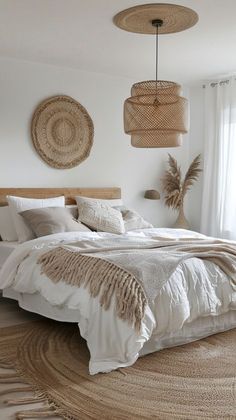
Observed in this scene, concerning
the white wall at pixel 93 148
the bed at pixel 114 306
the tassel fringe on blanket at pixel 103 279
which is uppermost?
the white wall at pixel 93 148

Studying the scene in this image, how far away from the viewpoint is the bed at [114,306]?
2.90 metres

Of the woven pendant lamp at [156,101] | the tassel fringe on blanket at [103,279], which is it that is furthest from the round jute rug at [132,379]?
the woven pendant lamp at [156,101]

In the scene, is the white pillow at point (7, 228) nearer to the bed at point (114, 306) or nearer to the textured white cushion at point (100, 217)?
the bed at point (114, 306)

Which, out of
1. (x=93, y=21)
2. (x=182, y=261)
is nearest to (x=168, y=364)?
(x=182, y=261)

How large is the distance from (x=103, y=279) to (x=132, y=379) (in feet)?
2.06

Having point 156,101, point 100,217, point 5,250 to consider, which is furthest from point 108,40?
point 5,250

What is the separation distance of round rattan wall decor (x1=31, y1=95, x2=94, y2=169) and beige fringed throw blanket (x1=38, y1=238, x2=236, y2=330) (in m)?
1.72

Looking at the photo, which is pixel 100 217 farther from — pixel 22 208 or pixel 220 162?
pixel 220 162

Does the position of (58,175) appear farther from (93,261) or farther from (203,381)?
(203,381)

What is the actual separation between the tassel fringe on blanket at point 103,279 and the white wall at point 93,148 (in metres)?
1.88

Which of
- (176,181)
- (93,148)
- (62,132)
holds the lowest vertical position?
(176,181)

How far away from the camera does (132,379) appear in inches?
110

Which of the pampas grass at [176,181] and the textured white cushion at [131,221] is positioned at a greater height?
the pampas grass at [176,181]

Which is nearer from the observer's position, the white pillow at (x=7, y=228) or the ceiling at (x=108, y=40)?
the ceiling at (x=108, y=40)
